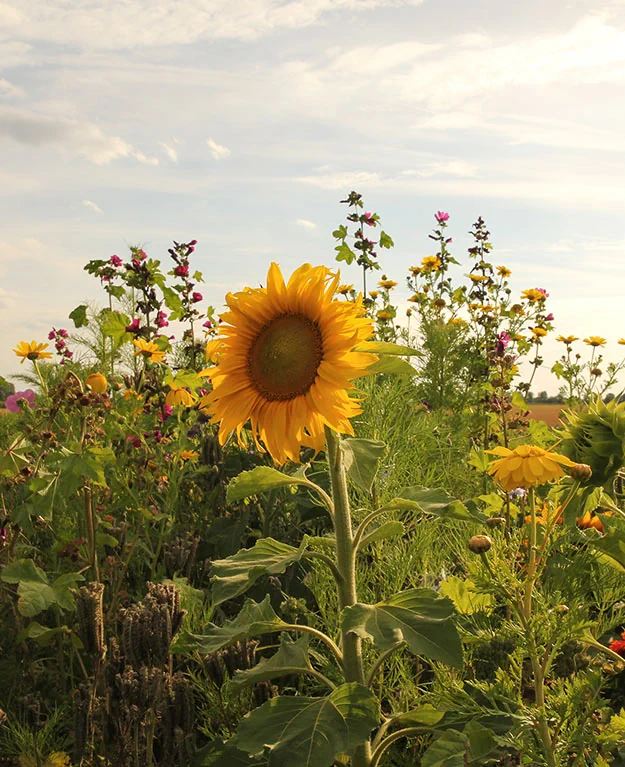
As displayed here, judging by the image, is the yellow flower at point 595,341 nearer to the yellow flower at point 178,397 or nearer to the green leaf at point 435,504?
the yellow flower at point 178,397

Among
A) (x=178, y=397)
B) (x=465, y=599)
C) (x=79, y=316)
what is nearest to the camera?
(x=465, y=599)

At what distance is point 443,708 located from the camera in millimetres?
2166

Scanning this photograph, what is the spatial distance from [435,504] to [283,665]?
2.07 ft

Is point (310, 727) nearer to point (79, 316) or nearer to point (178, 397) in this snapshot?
point (178, 397)

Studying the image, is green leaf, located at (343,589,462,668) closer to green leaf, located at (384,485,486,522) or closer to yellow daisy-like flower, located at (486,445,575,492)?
green leaf, located at (384,485,486,522)

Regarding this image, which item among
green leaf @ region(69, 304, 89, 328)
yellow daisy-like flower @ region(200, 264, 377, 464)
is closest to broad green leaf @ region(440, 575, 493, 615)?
yellow daisy-like flower @ region(200, 264, 377, 464)

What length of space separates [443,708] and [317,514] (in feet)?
4.29

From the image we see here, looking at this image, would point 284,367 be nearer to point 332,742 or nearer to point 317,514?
point 332,742

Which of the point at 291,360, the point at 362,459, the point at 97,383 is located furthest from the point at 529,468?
the point at 97,383

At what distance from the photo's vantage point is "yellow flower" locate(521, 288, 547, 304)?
754 cm

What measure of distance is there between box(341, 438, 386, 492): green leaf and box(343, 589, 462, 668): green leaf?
1.00 feet

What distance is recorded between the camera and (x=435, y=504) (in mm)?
2031

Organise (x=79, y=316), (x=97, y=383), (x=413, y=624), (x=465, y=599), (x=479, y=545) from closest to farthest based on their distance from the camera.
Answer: (x=413, y=624) → (x=479, y=545) → (x=465, y=599) → (x=97, y=383) → (x=79, y=316)

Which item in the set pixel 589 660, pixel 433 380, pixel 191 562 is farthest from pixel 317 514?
pixel 433 380
